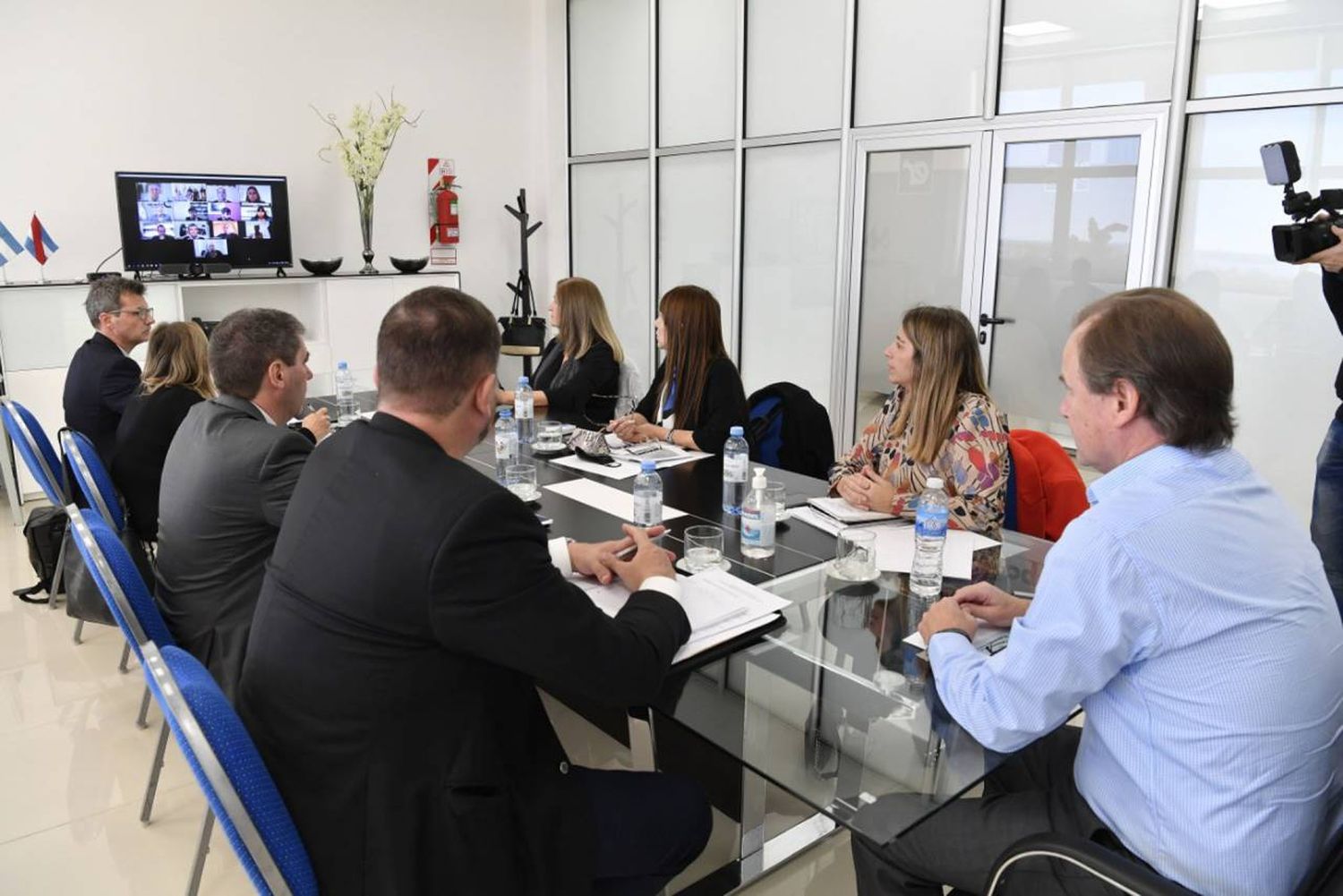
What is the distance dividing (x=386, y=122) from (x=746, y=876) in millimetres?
5887

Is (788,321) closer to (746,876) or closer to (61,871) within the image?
(746,876)

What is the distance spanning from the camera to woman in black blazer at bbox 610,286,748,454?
3352 mm

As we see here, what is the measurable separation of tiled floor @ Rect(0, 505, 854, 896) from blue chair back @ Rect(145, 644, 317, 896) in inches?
45.0

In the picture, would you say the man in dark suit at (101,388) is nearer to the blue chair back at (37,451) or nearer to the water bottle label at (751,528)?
the blue chair back at (37,451)

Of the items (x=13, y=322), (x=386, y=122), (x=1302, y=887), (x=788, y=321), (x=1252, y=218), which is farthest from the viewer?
(x=386, y=122)

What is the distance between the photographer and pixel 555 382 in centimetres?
416

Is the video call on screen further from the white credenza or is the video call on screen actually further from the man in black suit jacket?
the man in black suit jacket

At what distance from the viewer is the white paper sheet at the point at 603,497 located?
97.1 inches

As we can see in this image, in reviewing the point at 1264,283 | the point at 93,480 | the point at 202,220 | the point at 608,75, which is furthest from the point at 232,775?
the point at 608,75

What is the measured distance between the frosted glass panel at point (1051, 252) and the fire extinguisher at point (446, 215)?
4.14 meters

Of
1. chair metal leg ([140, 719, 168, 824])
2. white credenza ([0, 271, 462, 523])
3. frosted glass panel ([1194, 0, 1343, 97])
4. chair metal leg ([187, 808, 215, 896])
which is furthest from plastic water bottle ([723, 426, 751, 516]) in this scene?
frosted glass panel ([1194, 0, 1343, 97])

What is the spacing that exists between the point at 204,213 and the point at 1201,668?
6.20m

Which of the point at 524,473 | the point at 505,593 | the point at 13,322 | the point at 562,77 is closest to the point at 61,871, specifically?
the point at 524,473

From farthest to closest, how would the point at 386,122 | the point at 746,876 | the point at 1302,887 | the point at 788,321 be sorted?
the point at 386,122
the point at 788,321
the point at 746,876
the point at 1302,887
